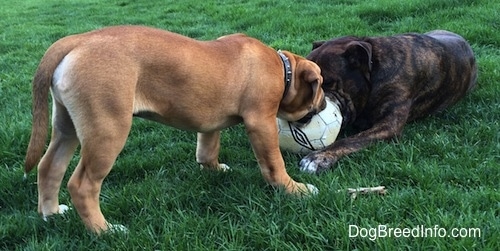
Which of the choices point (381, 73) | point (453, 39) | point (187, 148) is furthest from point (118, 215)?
point (453, 39)

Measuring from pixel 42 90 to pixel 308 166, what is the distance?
78.3 inches

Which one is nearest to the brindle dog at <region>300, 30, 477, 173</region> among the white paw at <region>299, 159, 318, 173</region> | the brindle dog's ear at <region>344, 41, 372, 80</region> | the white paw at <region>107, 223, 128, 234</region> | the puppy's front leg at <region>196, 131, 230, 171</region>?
the brindle dog's ear at <region>344, 41, 372, 80</region>

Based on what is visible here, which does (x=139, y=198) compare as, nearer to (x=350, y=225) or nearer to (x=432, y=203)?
(x=350, y=225)

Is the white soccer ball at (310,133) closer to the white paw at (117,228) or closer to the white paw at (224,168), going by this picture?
the white paw at (224,168)

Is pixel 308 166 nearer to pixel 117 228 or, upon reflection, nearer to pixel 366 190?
pixel 366 190

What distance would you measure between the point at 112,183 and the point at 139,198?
517 mm

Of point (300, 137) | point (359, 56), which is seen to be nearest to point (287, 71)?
point (300, 137)

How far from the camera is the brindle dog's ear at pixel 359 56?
4.89 m

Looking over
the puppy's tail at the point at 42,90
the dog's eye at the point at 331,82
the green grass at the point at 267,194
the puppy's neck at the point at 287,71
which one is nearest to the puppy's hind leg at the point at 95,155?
the green grass at the point at 267,194

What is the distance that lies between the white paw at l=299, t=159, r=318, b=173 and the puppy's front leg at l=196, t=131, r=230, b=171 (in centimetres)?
57

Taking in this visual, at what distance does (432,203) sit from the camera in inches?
127

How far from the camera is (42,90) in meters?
3.05

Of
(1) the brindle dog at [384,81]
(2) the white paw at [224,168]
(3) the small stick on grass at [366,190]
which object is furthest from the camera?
(1) the brindle dog at [384,81]

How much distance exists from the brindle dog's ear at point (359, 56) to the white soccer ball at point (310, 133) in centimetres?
64
